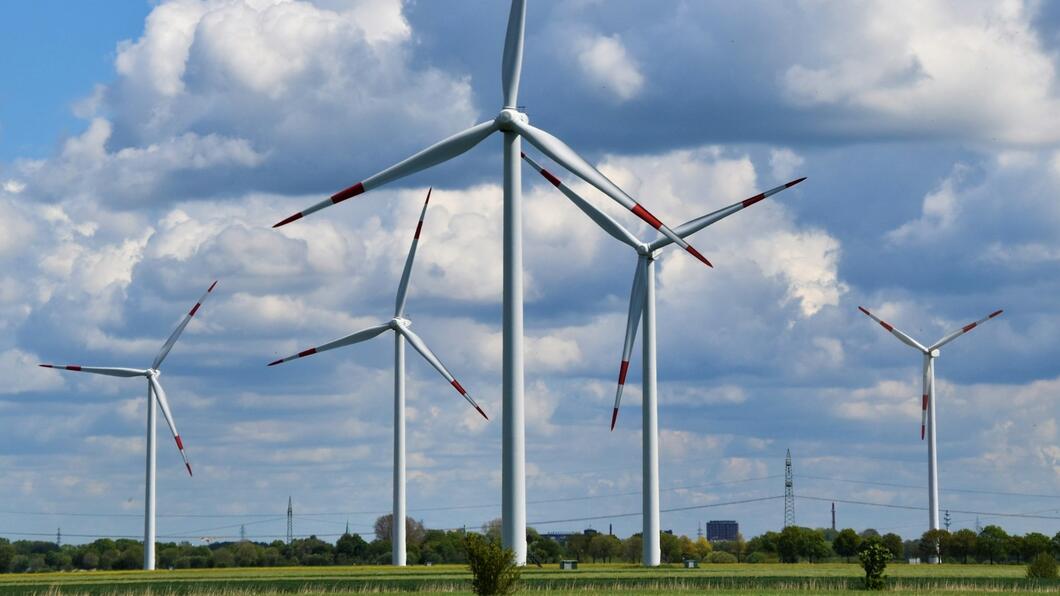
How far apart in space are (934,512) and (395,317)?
72.8 meters

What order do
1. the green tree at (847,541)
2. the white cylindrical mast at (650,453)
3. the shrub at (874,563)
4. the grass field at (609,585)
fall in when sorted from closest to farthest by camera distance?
the grass field at (609,585)
the shrub at (874,563)
the white cylindrical mast at (650,453)
the green tree at (847,541)

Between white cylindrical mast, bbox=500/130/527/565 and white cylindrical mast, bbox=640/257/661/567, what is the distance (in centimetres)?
4226

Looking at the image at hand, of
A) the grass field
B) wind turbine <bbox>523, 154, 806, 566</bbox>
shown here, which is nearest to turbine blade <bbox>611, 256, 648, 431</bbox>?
wind turbine <bbox>523, 154, 806, 566</bbox>

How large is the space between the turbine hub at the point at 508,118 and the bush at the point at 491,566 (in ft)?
89.3

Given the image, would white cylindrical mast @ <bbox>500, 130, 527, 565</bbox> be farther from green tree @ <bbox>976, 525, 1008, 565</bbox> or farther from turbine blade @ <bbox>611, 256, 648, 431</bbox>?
green tree @ <bbox>976, 525, 1008, 565</bbox>

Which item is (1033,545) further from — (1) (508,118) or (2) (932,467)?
(1) (508,118)

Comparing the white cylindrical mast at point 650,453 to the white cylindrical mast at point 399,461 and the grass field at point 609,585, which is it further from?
the white cylindrical mast at point 399,461

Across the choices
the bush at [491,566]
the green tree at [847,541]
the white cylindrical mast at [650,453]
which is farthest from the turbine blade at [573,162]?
the green tree at [847,541]

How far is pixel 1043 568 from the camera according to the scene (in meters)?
110

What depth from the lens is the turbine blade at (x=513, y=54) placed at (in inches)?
3698

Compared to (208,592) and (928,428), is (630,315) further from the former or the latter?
(928,428)

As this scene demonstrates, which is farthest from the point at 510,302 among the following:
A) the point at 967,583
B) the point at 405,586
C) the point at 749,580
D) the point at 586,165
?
the point at 967,583

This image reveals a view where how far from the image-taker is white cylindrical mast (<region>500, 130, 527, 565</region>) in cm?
8544

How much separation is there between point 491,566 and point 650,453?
54.9 m
